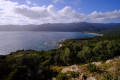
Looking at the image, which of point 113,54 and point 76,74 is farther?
point 113,54

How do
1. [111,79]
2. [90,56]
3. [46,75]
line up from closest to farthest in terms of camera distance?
[111,79], [46,75], [90,56]

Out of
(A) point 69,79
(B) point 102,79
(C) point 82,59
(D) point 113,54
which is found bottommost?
(C) point 82,59

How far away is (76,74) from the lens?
19.6 ft

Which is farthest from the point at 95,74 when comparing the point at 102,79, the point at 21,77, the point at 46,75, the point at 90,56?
the point at 90,56

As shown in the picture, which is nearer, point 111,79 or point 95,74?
point 111,79

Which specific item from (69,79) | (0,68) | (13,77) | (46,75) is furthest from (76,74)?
(0,68)

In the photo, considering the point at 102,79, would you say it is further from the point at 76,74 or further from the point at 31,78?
the point at 31,78

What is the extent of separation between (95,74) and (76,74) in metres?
1.37

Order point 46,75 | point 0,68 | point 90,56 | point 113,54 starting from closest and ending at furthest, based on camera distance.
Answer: point 46,75, point 0,68, point 113,54, point 90,56

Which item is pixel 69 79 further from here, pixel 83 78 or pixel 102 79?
pixel 102 79

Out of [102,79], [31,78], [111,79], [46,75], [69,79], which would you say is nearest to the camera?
[111,79]

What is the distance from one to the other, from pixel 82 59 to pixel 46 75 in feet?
44.0

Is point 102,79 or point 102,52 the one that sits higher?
point 102,79

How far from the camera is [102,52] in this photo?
17.7 m
